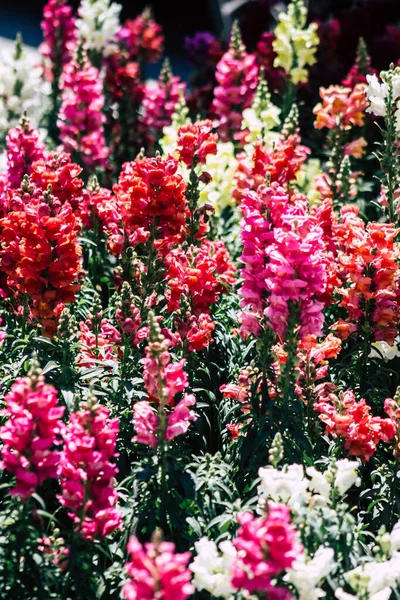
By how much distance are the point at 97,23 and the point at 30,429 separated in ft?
18.6

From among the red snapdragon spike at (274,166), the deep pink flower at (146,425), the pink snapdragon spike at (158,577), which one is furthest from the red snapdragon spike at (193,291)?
the pink snapdragon spike at (158,577)

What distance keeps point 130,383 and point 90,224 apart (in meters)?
1.62

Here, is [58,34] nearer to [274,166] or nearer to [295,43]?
[295,43]

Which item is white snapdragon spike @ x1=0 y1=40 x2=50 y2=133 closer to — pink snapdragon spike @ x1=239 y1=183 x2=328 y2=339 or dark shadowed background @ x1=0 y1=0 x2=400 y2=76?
dark shadowed background @ x1=0 y1=0 x2=400 y2=76

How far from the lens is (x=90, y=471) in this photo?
3314 mm

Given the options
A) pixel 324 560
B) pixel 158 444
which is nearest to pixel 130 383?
pixel 158 444

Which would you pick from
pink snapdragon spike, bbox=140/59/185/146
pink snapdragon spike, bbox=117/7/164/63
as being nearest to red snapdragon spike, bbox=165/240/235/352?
pink snapdragon spike, bbox=140/59/185/146

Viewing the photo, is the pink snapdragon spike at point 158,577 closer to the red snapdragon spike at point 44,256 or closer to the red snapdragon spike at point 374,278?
the red snapdragon spike at point 44,256

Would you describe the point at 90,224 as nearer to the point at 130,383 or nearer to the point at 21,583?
the point at 130,383

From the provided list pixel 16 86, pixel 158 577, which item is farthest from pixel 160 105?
pixel 158 577

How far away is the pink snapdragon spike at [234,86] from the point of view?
7.24 metres

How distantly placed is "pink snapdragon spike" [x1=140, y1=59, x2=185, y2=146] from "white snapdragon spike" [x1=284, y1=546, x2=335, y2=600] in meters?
5.42

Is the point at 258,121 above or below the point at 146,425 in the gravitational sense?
above

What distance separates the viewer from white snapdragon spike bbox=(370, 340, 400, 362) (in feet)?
15.0
